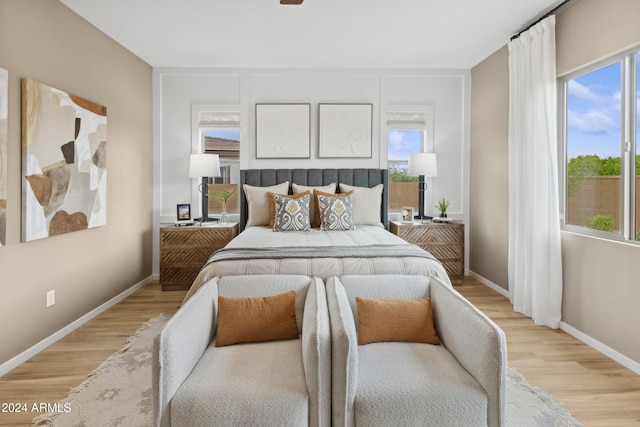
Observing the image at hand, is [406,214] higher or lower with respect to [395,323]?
higher

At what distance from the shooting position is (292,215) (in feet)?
12.8

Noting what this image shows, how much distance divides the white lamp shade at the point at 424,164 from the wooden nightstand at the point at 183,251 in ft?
8.17

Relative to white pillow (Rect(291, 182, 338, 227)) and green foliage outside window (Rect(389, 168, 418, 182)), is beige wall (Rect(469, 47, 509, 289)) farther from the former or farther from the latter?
white pillow (Rect(291, 182, 338, 227))

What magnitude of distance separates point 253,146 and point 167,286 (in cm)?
201

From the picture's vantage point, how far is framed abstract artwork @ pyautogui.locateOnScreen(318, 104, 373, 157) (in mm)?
4832

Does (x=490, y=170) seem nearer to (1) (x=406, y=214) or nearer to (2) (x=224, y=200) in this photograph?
(1) (x=406, y=214)

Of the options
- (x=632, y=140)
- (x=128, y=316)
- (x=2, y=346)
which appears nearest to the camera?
(x=2, y=346)

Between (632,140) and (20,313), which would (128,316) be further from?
(632,140)

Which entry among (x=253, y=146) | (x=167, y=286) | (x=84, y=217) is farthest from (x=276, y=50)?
(x=167, y=286)

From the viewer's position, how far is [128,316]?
3539 millimetres

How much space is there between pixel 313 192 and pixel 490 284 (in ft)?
7.82

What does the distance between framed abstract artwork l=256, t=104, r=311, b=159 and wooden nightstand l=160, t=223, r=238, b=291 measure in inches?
49.2

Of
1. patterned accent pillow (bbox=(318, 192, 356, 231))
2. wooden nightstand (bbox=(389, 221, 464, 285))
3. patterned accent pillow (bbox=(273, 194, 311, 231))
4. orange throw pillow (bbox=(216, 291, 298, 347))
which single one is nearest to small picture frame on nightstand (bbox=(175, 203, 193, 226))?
patterned accent pillow (bbox=(273, 194, 311, 231))

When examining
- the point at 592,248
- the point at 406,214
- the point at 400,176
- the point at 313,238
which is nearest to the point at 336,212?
the point at 313,238
